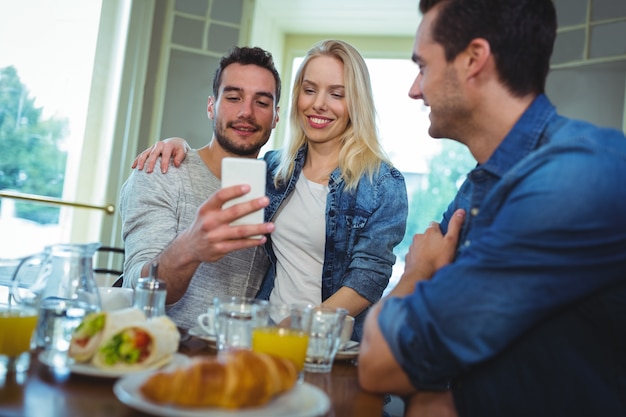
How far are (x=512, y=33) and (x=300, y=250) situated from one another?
35.2 inches

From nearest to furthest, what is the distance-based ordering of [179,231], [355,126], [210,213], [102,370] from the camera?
1. [102,370]
2. [210,213]
3. [179,231]
4. [355,126]

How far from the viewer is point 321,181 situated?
6.21 feet

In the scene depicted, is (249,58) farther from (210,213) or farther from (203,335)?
(203,335)

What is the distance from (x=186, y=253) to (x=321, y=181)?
0.61 meters

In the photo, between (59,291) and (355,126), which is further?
(355,126)

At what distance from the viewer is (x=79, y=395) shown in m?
0.77

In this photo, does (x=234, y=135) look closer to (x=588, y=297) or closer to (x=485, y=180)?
(x=485, y=180)

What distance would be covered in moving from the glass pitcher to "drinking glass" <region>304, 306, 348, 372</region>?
36 cm

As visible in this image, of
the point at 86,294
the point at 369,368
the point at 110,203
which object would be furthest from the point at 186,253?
the point at 110,203

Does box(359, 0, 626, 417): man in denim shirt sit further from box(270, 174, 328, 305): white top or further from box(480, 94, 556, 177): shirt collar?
box(270, 174, 328, 305): white top

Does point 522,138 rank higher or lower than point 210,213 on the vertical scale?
higher

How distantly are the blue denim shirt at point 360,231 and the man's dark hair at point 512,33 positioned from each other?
67cm

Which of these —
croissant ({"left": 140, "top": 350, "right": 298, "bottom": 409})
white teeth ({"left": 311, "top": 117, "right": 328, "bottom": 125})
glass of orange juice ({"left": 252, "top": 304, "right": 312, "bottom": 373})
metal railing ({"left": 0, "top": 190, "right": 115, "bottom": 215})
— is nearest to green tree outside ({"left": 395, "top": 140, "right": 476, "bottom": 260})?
metal railing ({"left": 0, "top": 190, "right": 115, "bottom": 215})

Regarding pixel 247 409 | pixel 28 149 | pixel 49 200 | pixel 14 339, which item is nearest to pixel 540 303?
pixel 247 409
